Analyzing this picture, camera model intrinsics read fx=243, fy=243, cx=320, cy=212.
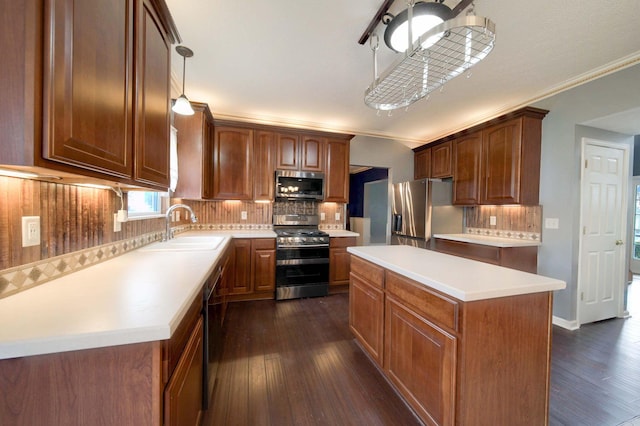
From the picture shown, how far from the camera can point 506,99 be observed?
3094mm

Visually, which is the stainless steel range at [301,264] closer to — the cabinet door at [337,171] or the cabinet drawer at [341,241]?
the cabinet drawer at [341,241]

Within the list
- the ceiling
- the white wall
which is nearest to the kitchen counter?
the ceiling

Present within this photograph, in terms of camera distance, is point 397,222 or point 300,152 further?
point 397,222

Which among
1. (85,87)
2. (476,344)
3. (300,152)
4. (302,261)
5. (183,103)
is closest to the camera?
(85,87)

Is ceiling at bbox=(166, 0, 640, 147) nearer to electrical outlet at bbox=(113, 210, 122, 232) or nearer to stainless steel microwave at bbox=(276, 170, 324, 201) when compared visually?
stainless steel microwave at bbox=(276, 170, 324, 201)

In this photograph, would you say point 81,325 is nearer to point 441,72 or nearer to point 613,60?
point 441,72

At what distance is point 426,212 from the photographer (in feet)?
12.4

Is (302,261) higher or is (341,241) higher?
(341,241)

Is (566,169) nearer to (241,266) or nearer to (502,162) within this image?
(502,162)

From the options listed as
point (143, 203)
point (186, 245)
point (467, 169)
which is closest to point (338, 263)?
point (186, 245)

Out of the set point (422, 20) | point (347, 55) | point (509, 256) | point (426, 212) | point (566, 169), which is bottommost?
point (509, 256)

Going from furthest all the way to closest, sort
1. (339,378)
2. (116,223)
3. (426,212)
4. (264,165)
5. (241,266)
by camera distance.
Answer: (426,212)
(264,165)
(241,266)
(339,378)
(116,223)

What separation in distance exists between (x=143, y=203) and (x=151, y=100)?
130cm

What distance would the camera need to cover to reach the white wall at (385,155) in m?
4.26
